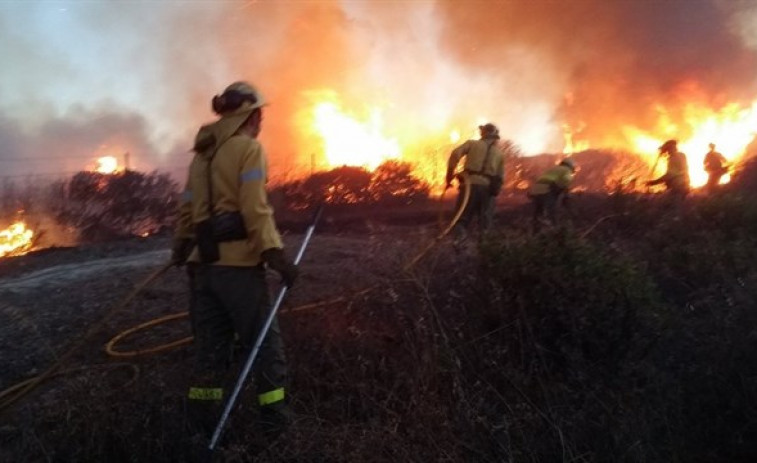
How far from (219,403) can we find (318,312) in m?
1.15

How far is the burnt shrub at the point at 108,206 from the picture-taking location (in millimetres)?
11844

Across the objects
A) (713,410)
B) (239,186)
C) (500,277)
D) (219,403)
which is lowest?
(713,410)

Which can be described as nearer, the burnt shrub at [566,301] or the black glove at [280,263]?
the black glove at [280,263]

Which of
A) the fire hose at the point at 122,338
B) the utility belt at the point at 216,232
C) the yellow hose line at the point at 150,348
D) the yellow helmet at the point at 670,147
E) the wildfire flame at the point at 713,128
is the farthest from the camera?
the wildfire flame at the point at 713,128

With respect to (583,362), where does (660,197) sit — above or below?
above

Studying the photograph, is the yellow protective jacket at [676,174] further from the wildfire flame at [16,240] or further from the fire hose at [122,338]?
the wildfire flame at [16,240]

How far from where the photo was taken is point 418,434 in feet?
11.2

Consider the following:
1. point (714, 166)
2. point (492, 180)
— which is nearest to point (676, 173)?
point (492, 180)

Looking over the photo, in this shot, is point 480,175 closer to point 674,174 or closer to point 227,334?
point 674,174

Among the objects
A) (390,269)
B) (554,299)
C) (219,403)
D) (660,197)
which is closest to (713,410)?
(554,299)

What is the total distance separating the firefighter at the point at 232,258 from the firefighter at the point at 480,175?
4995mm

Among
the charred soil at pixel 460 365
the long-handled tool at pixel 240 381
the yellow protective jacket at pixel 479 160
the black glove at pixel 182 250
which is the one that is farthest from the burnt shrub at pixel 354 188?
the long-handled tool at pixel 240 381

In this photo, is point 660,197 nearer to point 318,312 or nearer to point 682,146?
point 318,312

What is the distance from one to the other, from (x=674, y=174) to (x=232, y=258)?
349 inches
